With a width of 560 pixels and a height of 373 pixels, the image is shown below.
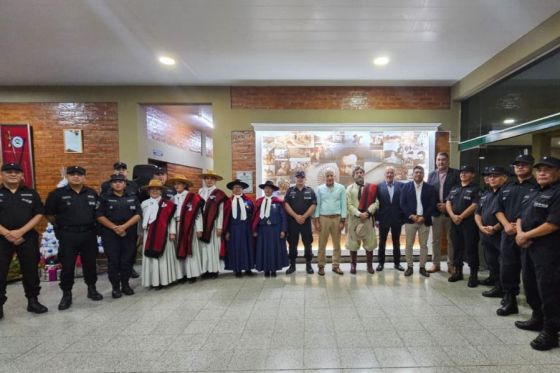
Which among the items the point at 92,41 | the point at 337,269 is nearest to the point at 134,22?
the point at 92,41

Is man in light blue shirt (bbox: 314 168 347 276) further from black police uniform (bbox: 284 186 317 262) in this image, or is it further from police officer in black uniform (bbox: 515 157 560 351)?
police officer in black uniform (bbox: 515 157 560 351)

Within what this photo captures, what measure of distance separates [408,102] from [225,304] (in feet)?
18.0

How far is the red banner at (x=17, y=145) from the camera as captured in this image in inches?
233

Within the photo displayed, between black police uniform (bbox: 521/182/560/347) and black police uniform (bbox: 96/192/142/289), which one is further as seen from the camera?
black police uniform (bbox: 96/192/142/289)

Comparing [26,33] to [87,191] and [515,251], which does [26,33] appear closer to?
[87,191]

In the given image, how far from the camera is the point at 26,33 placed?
3.89 m

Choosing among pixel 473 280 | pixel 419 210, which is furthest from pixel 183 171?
pixel 473 280

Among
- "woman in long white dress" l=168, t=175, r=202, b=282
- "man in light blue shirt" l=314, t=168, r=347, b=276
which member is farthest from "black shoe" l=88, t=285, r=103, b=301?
"man in light blue shirt" l=314, t=168, r=347, b=276

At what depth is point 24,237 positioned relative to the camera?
11.6ft

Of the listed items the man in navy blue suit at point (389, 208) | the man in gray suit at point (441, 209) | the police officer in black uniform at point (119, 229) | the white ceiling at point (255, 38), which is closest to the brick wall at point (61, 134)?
the white ceiling at point (255, 38)

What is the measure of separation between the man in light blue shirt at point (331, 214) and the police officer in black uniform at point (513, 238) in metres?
2.27

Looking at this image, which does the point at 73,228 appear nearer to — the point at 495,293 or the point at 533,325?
the point at 533,325

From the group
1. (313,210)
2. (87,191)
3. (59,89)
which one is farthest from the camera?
(59,89)

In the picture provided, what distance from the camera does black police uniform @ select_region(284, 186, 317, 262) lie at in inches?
197
